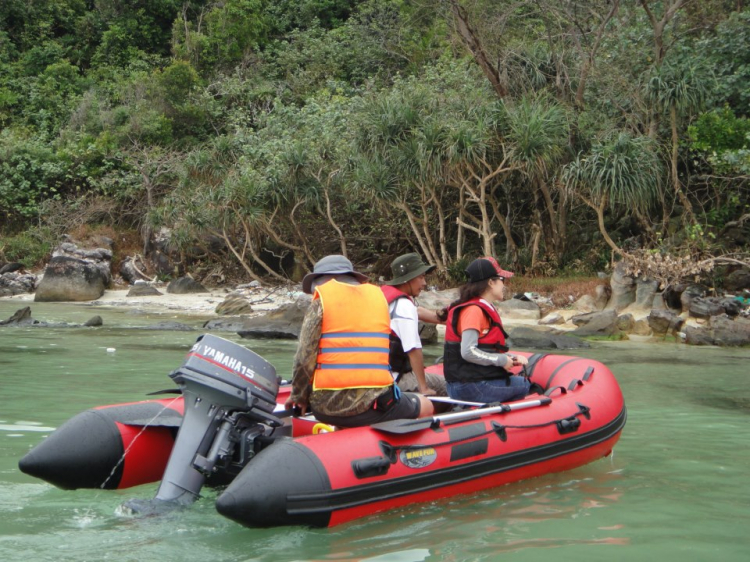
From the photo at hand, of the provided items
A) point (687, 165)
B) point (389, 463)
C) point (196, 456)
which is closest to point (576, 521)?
point (389, 463)

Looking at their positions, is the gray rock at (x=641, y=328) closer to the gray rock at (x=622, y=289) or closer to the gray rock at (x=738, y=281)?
the gray rock at (x=622, y=289)

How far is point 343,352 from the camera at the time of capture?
4.23 m

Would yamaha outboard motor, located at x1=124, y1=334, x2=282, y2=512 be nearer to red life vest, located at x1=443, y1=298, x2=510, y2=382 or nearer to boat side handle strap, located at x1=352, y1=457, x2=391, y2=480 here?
A: boat side handle strap, located at x1=352, y1=457, x2=391, y2=480

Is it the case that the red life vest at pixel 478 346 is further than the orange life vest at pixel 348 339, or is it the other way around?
the red life vest at pixel 478 346

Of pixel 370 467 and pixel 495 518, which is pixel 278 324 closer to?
pixel 495 518

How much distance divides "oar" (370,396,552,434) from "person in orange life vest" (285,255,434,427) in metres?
0.15

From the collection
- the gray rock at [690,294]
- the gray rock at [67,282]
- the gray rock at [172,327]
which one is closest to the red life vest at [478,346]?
the gray rock at [172,327]

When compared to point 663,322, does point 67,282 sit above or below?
above

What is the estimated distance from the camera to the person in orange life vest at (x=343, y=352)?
4227 millimetres

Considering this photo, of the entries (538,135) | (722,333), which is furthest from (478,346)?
(538,135)

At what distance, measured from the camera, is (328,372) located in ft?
13.9

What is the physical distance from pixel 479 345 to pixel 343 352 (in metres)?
1.15

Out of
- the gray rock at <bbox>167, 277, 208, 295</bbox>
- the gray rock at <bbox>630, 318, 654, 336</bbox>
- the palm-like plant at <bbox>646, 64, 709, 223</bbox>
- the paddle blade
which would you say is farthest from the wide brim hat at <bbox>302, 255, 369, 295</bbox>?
the gray rock at <bbox>167, 277, 208, 295</bbox>

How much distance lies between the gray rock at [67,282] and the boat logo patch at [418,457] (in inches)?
623
